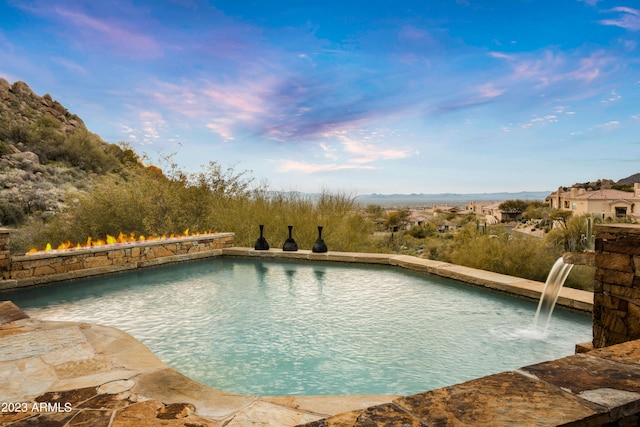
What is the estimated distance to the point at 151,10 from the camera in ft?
28.2

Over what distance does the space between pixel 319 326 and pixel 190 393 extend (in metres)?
1.85

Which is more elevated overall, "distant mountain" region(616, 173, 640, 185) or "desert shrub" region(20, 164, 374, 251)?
"distant mountain" region(616, 173, 640, 185)

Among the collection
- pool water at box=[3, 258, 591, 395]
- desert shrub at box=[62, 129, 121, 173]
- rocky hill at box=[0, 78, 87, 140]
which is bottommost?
pool water at box=[3, 258, 591, 395]

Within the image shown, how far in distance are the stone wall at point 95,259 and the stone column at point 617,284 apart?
6672 mm

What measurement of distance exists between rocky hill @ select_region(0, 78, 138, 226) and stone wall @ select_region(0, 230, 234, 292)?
6.04m

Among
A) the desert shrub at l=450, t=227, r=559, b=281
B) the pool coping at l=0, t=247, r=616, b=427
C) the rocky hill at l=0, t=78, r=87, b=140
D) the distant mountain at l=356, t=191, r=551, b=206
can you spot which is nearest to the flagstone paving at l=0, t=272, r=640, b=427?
the pool coping at l=0, t=247, r=616, b=427

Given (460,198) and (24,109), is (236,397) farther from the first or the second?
(460,198)

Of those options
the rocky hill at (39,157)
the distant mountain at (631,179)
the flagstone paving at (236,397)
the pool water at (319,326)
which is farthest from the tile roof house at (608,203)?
the rocky hill at (39,157)

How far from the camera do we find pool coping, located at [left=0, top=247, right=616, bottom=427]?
1142mm

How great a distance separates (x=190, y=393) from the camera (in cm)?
203

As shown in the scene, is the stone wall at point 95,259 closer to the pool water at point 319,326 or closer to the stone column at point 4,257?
the stone column at point 4,257

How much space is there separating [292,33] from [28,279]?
742cm

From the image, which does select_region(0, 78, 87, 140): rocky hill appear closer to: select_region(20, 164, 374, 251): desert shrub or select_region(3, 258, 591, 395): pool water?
select_region(20, 164, 374, 251): desert shrub

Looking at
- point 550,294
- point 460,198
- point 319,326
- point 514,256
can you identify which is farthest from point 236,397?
point 460,198
